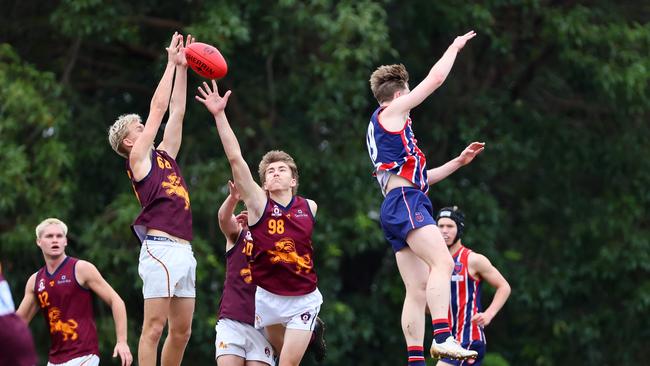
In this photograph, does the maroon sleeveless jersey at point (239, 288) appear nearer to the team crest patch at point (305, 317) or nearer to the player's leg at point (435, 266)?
the team crest patch at point (305, 317)

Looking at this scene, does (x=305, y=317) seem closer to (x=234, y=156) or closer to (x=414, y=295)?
(x=414, y=295)

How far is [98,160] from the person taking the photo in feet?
55.7

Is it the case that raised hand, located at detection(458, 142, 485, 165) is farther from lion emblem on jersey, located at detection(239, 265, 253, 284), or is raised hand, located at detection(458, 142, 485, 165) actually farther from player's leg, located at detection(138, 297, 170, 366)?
player's leg, located at detection(138, 297, 170, 366)

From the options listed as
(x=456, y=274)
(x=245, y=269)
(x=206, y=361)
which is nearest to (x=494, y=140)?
(x=206, y=361)

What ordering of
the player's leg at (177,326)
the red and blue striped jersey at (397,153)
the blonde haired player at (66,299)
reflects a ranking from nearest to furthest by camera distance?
the red and blue striped jersey at (397,153) → the player's leg at (177,326) → the blonde haired player at (66,299)

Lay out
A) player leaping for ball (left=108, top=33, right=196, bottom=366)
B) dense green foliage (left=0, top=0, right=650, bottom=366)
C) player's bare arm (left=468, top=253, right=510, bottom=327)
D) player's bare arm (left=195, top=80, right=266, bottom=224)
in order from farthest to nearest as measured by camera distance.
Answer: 1. dense green foliage (left=0, top=0, right=650, bottom=366)
2. player's bare arm (left=468, top=253, right=510, bottom=327)
3. player leaping for ball (left=108, top=33, right=196, bottom=366)
4. player's bare arm (left=195, top=80, right=266, bottom=224)

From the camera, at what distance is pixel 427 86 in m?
8.52

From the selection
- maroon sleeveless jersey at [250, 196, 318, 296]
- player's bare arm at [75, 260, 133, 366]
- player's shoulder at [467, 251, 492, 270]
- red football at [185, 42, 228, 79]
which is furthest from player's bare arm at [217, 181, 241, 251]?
player's shoulder at [467, 251, 492, 270]

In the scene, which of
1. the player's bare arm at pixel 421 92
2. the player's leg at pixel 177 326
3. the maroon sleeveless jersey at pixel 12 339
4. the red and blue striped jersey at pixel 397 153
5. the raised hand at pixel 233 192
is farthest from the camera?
the raised hand at pixel 233 192

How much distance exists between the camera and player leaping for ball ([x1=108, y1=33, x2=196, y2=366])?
8.88m

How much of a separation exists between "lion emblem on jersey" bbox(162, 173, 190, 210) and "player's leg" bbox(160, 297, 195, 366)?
2.24 feet

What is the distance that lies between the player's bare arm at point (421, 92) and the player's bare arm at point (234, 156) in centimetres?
102

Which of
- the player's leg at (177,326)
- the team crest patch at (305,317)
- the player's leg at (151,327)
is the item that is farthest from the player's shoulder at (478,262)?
the player's leg at (151,327)

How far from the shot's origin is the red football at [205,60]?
912 centimetres
